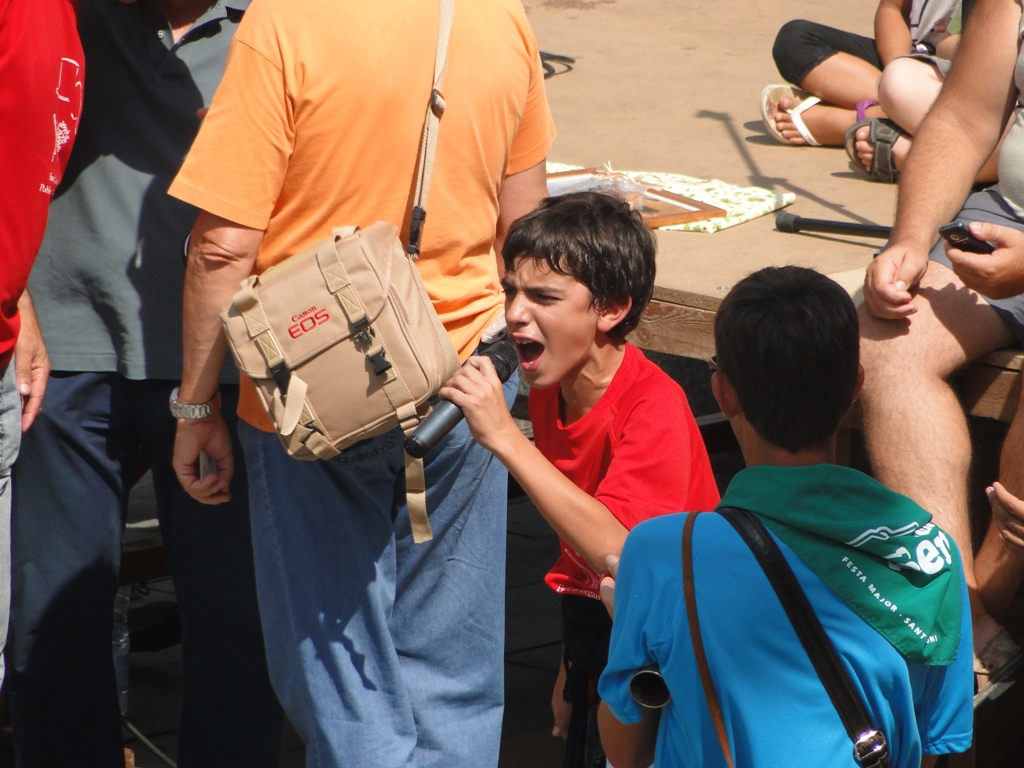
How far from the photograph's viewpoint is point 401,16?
198 centimetres

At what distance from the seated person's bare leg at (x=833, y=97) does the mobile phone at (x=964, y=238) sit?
2.18 meters

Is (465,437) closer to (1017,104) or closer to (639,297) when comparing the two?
(639,297)

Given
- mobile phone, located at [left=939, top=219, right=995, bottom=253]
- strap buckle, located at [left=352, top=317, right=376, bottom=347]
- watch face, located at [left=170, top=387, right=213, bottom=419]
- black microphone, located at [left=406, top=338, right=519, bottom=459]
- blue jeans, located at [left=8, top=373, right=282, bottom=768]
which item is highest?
strap buckle, located at [left=352, top=317, right=376, bottom=347]

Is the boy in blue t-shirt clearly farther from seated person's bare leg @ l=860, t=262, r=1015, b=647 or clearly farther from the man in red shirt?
the man in red shirt

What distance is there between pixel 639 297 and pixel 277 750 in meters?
1.31

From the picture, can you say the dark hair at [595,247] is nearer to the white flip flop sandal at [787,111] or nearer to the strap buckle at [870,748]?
the strap buckle at [870,748]

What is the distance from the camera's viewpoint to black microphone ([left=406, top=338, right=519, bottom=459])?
6.07ft

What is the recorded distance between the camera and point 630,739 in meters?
1.66

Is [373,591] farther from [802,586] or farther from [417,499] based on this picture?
[802,586]

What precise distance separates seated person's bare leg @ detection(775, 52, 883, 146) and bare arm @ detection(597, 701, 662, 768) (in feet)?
10.9

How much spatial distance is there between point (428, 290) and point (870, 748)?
110cm

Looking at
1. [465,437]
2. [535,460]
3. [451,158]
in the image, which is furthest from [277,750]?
[451,158]

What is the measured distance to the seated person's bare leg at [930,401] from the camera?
241 centimetres

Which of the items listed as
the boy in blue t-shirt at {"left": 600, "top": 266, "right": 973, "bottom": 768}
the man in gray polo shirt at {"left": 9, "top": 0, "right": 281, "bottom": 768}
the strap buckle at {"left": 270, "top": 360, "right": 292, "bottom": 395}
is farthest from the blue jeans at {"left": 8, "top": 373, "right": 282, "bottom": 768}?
the boy in blue t-shirt at {"left": 600, "top": 266, "right": 973, "bottom": 768}
